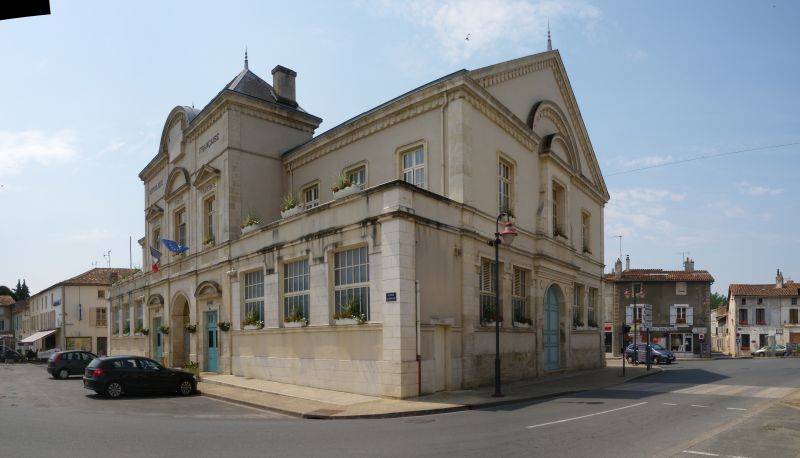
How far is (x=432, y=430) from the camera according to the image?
11297 mm

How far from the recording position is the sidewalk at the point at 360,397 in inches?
556

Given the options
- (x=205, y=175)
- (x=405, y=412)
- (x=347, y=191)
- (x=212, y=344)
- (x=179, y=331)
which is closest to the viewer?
(x=405, y=412)

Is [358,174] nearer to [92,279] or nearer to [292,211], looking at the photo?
[292,211]

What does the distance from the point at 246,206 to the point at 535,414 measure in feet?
53.6

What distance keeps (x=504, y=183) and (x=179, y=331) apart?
18.5 meters

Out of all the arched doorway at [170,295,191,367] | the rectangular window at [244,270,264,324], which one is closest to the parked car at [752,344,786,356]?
the arched doorway at [170,295,191,367]

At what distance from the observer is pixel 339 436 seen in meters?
10.7

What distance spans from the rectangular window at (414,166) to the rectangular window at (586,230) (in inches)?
532

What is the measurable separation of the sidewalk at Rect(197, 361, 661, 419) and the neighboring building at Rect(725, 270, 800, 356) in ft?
165

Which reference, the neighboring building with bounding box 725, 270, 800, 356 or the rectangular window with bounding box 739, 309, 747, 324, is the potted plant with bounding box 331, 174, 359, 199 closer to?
the neighboring building with bounding box 725, 270, 800, 356

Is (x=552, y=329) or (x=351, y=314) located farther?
(x=552, y=329)

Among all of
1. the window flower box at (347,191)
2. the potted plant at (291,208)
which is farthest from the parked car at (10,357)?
the window flower box at (347,191)

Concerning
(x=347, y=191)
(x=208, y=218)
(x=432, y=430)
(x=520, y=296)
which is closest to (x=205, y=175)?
(x=208, y=218)

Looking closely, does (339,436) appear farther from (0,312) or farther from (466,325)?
(0,312)
